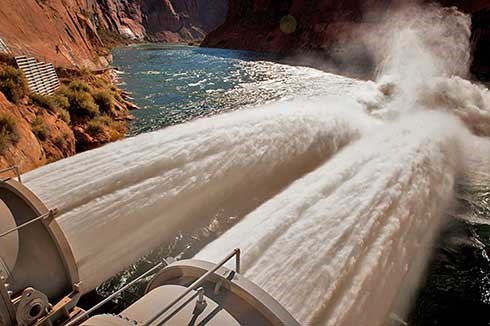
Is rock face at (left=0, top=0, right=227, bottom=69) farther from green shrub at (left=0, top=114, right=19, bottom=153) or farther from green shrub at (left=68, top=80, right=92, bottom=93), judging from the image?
green shrub at (left=0, top=114, right=19, bottom=153)

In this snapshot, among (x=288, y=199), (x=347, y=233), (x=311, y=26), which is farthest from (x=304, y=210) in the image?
(x=311, y=26)

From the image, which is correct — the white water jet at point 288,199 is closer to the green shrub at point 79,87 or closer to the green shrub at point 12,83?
the green shrub at point 12,83

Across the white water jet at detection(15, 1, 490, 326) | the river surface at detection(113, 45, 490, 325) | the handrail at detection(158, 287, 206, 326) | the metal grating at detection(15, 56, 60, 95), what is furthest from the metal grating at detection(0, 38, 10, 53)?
the handrail at detection(158, 287, 206, 326)

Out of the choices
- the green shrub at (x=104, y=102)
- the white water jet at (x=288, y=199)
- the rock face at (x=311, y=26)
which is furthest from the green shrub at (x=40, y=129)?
the rock face at (x=311, y=26)

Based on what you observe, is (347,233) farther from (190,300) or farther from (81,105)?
(81,105)

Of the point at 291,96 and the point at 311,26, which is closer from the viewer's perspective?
the point at 291,96

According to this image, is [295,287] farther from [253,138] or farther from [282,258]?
[253,138]
